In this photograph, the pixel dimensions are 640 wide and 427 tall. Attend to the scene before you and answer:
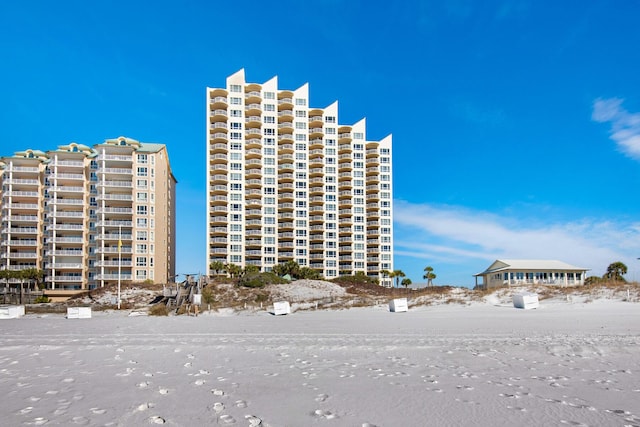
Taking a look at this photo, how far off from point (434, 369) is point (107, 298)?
197 feet

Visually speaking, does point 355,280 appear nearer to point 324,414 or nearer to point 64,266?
point 64,266

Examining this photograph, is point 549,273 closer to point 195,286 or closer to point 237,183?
point 195,286

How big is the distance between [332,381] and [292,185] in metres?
89.9

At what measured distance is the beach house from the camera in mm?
62688

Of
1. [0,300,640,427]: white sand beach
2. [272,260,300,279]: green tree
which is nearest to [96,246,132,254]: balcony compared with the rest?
[272,260,300,279]: green tree

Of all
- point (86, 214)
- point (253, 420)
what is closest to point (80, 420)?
point (253, 420)

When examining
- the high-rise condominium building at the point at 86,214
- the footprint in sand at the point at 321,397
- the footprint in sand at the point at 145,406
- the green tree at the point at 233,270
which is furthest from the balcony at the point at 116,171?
the footprint in sand at the point at 321,397

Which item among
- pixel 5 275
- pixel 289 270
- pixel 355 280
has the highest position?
pixel 5 275

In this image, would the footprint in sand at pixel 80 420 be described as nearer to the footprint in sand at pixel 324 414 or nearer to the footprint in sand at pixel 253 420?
the footprint in sand at pixel 253 420

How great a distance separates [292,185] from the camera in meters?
97.4

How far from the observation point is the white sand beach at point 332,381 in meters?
5.85

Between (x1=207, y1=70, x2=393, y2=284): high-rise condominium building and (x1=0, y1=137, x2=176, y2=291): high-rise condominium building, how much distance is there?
12.7m

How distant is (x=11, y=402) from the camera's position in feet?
21.8

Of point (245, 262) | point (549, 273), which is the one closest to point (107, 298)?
point (245, 262)
